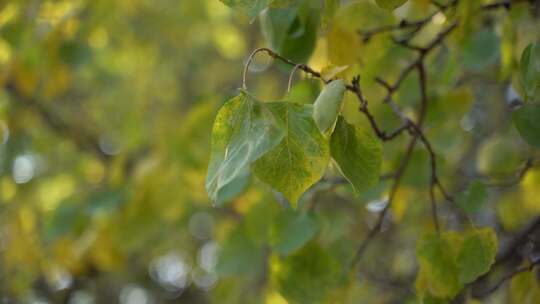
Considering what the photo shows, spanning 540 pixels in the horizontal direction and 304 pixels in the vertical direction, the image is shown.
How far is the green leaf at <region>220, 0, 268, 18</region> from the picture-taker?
2.56 feet

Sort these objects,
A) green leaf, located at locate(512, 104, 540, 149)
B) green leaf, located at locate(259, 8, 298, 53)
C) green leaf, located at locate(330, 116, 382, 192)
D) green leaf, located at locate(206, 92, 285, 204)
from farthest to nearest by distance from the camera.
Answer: green leaf, located at locate(259, 8, 298, 53) → green leaf, located at locate(512, 104, 540, 149) → green leaf, located at locate(330, 116, 382, 192) → green leaf, located at locate(206, 92, 285, 204)

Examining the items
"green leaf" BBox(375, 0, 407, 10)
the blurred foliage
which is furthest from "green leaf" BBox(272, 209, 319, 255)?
"green leaf" BBox(375, 0, 407, 10)

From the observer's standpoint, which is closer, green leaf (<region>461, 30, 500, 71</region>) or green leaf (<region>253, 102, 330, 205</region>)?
green leaf (<region>253, 102, 330, 205</region>)

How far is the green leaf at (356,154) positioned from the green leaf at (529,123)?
26 centimetres

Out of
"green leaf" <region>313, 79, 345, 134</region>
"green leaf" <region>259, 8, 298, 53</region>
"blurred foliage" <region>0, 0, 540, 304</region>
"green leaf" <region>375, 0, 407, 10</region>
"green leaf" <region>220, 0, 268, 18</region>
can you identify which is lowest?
"blurred foliage" <region>0, 0, 540, 304</region>

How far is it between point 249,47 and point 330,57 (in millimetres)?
2722

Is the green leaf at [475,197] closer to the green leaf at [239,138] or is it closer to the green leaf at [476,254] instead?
the green leaf at [476,254]

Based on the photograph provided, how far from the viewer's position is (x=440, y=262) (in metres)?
1.09

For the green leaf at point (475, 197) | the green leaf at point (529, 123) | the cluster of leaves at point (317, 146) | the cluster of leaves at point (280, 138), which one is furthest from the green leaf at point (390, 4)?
the green leaf at point (475, 197)

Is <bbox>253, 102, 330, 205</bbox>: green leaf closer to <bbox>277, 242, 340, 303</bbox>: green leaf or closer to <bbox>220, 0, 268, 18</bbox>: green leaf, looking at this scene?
<bbox>220, 0, 268, 18</bbox>: green leaf

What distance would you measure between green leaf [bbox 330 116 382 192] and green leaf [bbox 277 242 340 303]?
15.0 inches

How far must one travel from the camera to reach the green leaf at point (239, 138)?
2.45 ft

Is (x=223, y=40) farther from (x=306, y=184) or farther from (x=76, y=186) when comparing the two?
(x=306, y=184)

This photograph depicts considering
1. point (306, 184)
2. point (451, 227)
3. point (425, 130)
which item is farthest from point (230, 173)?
point (451, 227)
